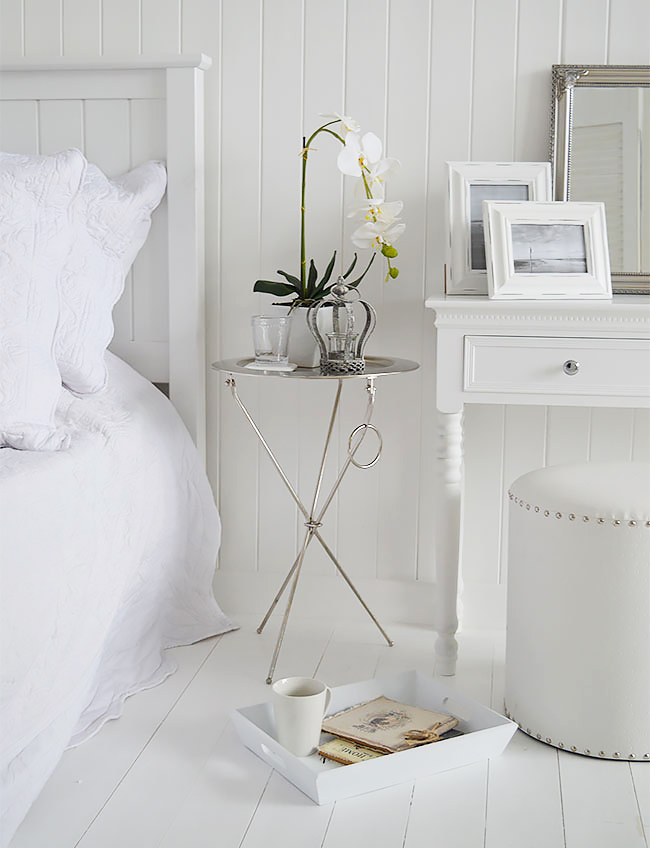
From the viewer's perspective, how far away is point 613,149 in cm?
225

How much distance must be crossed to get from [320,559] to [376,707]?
0.63m

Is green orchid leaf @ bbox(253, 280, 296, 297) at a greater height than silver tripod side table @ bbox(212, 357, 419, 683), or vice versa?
green orchid leaf @ bbox(253, 280, 296, 297)

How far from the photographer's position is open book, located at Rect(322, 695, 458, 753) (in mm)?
1788

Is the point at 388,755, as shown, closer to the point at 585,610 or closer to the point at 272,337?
the point at 585,610

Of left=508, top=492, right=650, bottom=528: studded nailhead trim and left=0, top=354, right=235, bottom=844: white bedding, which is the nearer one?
left=0, top=354, right=235, bottom=844: white bedding

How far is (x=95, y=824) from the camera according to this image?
5.12 ft

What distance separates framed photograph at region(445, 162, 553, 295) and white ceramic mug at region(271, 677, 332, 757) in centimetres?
95

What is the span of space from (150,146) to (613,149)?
1.11m

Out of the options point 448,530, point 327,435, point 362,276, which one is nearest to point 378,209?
point 362,276

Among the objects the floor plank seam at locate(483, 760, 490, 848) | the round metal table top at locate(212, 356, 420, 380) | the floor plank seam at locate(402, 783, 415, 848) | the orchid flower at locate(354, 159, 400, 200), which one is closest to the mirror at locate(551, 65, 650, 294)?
the orchid flower at locate(354, 159, 400, 200)

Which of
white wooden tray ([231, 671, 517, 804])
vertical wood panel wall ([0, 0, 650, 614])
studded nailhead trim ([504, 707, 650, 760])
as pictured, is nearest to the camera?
white wooden tray ([231, 671, 517, 804])

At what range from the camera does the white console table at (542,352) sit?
6.39ft

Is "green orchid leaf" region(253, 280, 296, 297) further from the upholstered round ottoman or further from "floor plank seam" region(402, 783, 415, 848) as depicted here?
"floor plank seam" region(402, 783, 415, 848)

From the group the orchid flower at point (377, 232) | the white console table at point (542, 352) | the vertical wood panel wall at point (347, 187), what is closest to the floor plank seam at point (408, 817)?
the white console table at point (542, 352)
